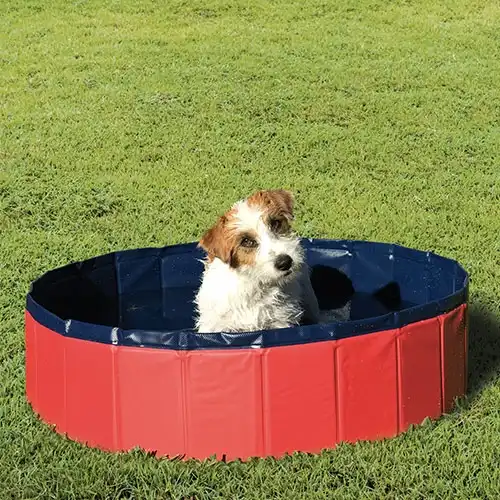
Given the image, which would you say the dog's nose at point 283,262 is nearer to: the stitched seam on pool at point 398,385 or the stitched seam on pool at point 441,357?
the stitched seam on pool at point 398,385

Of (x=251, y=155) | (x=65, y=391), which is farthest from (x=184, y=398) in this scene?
(x=251, y=155)

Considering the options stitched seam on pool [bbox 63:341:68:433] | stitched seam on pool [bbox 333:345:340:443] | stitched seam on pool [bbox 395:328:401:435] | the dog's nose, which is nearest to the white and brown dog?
the dog's nose

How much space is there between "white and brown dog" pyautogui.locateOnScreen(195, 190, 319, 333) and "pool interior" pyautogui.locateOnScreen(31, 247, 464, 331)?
1.29 m

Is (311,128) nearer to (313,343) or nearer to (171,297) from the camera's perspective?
(171,297)

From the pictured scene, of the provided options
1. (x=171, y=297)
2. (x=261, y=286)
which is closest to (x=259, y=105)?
(x=171, y=297)

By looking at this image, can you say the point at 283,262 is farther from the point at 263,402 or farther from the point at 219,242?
the point at 263,402

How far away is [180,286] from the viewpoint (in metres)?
6.96

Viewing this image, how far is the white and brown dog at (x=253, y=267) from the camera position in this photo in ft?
15.7

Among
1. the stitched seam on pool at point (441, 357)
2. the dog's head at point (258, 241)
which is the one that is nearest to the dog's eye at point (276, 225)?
the dog's head at point (258, 241)

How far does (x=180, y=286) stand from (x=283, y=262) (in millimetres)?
2405

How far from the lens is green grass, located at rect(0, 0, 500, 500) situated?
438 cm

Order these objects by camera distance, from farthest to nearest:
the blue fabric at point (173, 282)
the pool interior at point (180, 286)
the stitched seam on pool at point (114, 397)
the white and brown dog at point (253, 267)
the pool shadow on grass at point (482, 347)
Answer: the pool interior at point (180, 286), the blue fabric at point (173, 282), the pool shadow on grass at point (482, 347), the white and brown dog at point (253, 267), the stitched seam on pool at point (114, 397)

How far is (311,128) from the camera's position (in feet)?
40.5

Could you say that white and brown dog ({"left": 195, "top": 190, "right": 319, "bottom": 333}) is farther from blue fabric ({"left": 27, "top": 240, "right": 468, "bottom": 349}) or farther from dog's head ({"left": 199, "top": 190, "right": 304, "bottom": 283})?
blue fabric ({"left": 27, "top": 240, "right": 468, "bottom": 349})
